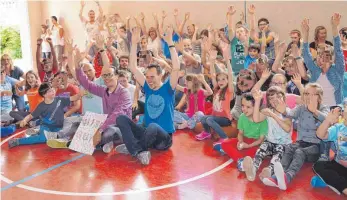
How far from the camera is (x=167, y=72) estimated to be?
16.4 ft

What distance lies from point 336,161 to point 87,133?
8.92 ft

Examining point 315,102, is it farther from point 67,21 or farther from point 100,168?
A: point 67,21

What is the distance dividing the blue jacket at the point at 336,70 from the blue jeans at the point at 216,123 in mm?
1140

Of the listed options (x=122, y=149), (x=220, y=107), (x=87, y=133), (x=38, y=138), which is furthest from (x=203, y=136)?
(x=38, y=138)

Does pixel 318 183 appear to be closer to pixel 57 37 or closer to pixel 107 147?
pixel 107 147

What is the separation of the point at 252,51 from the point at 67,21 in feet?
21.9

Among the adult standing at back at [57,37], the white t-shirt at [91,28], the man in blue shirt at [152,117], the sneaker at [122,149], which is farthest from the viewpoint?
the adult standing at back at [57,37]

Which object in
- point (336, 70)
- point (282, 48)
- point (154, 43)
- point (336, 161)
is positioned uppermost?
point (154, 43)

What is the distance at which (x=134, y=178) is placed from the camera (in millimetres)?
3652

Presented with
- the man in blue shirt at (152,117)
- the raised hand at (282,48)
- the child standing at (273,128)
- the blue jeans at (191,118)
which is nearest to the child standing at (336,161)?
the child standing at (273,128)

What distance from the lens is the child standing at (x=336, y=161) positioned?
3090 millimetres

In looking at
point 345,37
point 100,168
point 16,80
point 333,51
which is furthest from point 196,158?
point 16,80

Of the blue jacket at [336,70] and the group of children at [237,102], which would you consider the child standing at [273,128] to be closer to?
the group of children at [237,102]

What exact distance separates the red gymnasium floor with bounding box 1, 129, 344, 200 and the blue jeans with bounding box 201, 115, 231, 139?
0.21m
